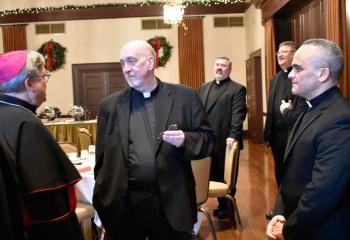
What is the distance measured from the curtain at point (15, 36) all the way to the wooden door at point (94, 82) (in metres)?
1.56

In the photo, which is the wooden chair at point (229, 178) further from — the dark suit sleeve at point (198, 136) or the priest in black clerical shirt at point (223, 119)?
the dark suit sleeve at point (198, 136)

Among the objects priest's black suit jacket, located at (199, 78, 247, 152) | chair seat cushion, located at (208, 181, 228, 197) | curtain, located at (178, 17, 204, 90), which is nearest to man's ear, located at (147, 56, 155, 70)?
chair seat cushion, located at (208, 181, 228, 197)

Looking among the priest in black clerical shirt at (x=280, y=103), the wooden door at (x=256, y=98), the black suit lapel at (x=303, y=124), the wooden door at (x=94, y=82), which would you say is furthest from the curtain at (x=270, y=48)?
the black suit lapel at (x=303, y=124)

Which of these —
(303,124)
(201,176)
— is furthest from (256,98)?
(303,124)

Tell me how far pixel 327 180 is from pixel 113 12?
10.5 meters

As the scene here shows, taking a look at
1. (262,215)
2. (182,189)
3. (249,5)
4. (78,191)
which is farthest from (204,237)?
(249,5)

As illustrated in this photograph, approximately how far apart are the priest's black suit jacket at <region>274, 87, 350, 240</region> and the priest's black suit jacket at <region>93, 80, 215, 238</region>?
594 mm

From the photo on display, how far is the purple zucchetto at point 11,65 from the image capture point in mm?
1840

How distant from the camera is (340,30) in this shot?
A: 476 centimetres

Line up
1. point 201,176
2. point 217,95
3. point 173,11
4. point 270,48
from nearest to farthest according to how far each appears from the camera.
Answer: point 201,176 < point 217,95 < point 173,11 < point 270,48

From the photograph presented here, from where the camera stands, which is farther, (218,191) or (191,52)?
(191,52)

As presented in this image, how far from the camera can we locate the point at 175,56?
11633 mm

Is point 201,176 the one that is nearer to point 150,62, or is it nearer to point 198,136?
point 198,136

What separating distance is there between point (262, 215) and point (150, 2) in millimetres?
8078
